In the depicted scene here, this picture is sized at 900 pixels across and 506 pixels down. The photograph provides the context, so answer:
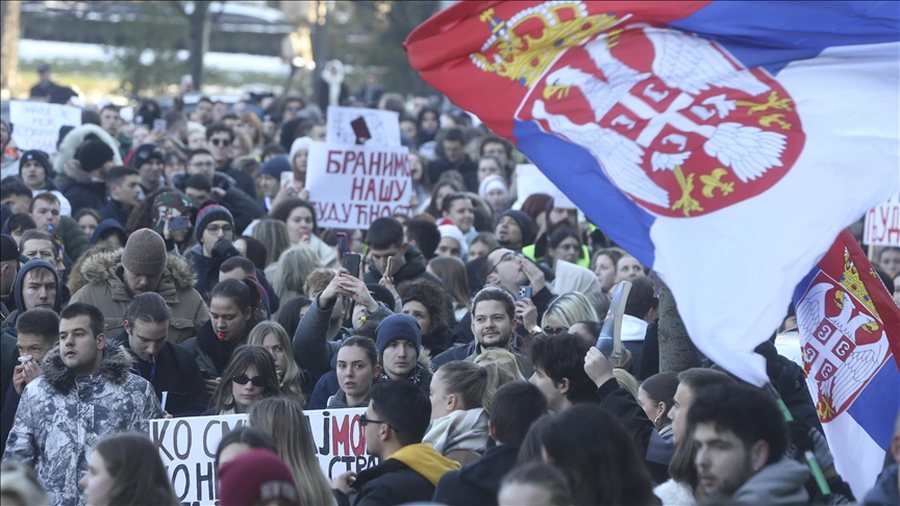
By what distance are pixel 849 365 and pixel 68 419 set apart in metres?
3.77

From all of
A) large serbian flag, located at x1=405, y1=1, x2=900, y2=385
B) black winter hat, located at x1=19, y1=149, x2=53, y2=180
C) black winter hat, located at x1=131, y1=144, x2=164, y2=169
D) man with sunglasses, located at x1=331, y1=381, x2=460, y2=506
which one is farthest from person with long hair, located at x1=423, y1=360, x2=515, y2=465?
black winter hat, located at x1=131, y1=144, x2=164, y2=169

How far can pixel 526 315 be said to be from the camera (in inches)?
412

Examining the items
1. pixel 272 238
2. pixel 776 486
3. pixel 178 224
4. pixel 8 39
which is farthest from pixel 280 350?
pixel 8 39

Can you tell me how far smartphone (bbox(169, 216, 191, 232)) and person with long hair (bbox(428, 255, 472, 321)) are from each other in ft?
6.20

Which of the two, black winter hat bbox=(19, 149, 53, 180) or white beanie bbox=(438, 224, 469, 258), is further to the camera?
black winter hat bbox=(19, 149, 53, 180)

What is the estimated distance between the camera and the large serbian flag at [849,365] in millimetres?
8148

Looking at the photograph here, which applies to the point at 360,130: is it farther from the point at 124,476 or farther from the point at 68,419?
the point at 124,476

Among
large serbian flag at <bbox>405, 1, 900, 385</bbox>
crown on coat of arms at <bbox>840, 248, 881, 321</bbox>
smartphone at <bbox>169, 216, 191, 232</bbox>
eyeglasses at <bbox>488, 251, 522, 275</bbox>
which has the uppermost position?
large serbian flag at <bbox>405, 1, 900, 385</bbox>

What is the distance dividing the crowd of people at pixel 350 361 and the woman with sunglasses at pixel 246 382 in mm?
12

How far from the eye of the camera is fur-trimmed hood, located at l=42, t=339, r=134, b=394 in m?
8.55

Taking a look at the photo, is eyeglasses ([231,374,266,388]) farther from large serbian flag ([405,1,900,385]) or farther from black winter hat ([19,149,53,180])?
black winter hat ([19,149,53,180])

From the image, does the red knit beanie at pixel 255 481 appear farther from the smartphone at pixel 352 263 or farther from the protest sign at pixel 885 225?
the protest sign at pixel 885 225

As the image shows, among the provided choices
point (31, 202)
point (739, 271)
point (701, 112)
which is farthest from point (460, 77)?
point (31, 202)

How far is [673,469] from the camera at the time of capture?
6.75 metres
